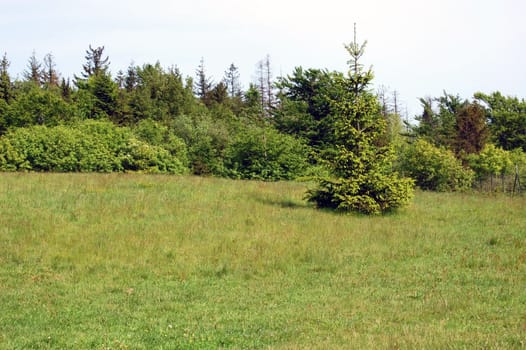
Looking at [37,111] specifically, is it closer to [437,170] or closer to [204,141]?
[204,141]

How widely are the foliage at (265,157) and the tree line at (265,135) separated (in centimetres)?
9

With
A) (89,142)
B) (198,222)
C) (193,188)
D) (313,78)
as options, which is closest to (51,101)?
(89,142)

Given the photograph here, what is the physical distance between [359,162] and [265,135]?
72.2 feet

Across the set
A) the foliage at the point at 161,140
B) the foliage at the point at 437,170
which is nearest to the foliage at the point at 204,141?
the foliage at the point at 161,140

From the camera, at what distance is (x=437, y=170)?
3669 cm

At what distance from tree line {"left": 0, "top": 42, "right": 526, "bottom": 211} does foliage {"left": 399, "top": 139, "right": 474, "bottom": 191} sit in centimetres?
7

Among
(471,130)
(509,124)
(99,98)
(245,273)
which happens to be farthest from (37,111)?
(509,124)

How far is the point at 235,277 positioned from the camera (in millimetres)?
12641

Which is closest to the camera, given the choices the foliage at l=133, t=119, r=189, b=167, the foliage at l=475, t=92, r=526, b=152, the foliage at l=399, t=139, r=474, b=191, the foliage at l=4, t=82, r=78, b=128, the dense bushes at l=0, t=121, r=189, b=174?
the foliage at l=399, t=139, r=474, b=191

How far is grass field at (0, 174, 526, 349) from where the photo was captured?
8.16m

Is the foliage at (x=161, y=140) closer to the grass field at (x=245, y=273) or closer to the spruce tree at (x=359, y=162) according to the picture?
the grass field at (x=245, y=273)

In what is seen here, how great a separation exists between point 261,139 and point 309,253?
Result: 28.8m

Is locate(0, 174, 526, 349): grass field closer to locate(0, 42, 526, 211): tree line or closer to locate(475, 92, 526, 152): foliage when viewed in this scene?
locate(0, 42, 526, 211): tree line

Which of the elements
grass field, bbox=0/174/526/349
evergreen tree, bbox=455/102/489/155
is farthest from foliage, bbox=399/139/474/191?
grass field, bbox=0/174/526/349
